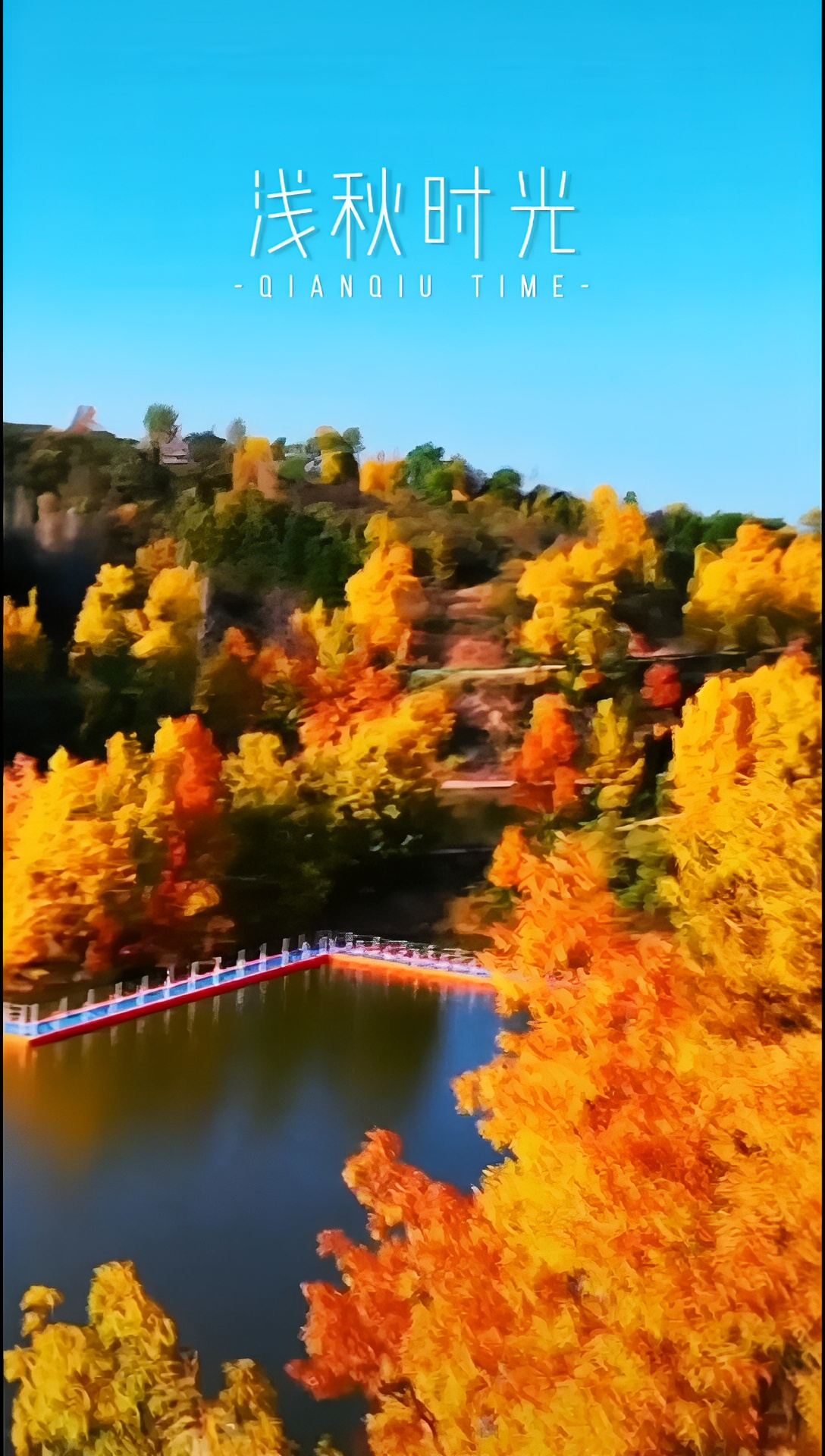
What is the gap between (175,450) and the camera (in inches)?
47.5

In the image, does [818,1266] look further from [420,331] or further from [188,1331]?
[420,331]

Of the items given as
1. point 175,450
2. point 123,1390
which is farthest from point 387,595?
point 123,1390

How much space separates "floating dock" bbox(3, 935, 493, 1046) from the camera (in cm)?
119

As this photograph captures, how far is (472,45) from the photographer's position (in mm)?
1143

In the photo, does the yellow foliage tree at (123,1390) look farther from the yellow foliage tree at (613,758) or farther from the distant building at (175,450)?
the distant building at (175,450)

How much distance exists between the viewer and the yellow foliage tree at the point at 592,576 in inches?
44.3

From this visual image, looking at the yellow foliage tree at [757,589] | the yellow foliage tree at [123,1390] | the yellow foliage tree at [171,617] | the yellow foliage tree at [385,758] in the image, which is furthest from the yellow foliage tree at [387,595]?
the yellow foliage tree at [123,1390]

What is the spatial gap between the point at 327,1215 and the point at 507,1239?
0.60ft

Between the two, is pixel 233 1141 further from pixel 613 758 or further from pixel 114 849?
pixel 613 758

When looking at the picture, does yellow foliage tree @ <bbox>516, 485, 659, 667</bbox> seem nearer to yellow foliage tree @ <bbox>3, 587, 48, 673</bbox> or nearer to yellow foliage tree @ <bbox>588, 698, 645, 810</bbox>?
yellow foliage tree @ <bbox>588, 698, 645, 810</bbox>

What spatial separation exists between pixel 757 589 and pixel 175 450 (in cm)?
61

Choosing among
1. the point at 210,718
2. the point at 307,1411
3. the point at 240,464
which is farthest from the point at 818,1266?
the point at 240,464

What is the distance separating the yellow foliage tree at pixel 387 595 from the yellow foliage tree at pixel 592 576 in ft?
0.43

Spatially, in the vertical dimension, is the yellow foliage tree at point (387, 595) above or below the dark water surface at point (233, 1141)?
above
